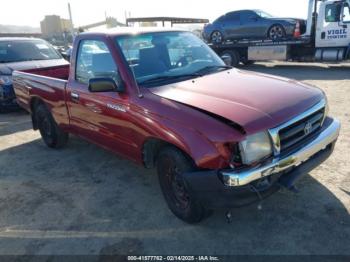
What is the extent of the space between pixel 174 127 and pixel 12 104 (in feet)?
22.7

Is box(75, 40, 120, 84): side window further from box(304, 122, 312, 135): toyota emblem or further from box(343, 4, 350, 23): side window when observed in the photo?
box(343, 4, 350, 23): side window

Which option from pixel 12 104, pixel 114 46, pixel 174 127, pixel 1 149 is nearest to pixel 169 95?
pixel 174 127

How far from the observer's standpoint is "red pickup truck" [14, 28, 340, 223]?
2828mm

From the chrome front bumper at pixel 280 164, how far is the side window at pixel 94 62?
1779mm

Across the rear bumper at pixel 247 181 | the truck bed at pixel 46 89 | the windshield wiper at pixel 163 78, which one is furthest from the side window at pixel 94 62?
the rear bumper at pixel 247 181

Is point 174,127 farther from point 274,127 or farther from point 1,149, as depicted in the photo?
point 1,149

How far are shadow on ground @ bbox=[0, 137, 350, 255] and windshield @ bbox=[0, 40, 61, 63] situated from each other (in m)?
5.46

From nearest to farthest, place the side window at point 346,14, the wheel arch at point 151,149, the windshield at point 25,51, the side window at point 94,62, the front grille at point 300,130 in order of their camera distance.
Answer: the front grille at point 300,130 < the wheel arch at point 151,149 < the side window at point 94,62 < the windshield at point 25,51 < the side window at point 346,14

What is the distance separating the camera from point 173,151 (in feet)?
10.5

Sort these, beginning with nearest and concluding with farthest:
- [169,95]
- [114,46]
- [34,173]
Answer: [169,95]
[114,46]
[34,173]

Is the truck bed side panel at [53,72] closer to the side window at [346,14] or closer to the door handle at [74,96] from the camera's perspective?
the door handle at [74,96]

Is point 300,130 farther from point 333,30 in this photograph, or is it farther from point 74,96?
point 333,30

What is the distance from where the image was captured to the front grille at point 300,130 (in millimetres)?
2980

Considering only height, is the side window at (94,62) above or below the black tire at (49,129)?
above
